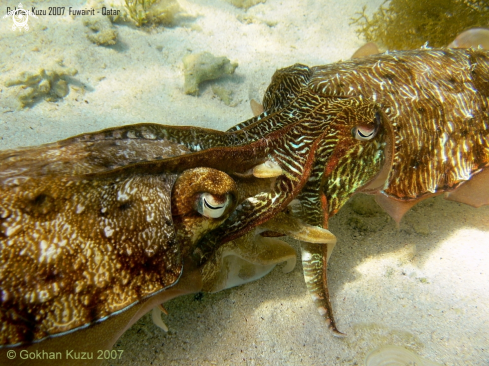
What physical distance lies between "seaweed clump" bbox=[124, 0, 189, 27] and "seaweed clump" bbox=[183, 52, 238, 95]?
6.13ft

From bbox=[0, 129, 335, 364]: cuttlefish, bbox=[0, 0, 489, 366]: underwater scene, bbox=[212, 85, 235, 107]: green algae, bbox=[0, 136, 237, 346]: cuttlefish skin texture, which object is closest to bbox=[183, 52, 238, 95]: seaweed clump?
bbox=[212, 85, 235, 107]: green algae

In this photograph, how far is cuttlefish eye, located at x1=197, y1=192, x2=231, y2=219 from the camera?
1.90m

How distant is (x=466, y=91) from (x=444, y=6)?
3435 millimetres

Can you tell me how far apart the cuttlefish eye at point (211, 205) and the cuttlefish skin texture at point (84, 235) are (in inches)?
1.0

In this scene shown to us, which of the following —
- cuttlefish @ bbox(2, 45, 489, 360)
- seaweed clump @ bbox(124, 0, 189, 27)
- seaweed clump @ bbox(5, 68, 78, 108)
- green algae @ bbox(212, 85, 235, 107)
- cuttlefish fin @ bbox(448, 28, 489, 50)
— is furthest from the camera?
seaweed clump @ bbox(124, 0, 189, 27)

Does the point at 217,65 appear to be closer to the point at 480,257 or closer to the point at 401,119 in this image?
the point at 401,119

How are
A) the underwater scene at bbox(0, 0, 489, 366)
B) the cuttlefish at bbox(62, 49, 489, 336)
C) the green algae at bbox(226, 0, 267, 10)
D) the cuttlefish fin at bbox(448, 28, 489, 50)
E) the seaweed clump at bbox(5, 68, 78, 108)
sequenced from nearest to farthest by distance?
the underwater scene at bbox(0, 0, 489, 366), the cuttlefish at bbox(62, 49, 489, 336), the cuttlefish fin at bbox(448, 28, 489, 50), the seaweed clump at bbox(5, 68, 78, 108), the green algae at bbox(226, 0, 267, 10)

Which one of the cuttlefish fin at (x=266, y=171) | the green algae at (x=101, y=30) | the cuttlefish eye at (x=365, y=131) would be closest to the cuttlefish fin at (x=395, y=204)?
the cuttlefish eye at (x=365, y=131)

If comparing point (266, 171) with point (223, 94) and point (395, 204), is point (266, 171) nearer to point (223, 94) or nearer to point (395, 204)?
point (395, 204)

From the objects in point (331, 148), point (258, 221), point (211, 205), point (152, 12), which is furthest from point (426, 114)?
point (152, 12)

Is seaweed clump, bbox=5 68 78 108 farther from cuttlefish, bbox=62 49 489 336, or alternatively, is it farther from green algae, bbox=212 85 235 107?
cuttlefish, bbox=62 49 489 336


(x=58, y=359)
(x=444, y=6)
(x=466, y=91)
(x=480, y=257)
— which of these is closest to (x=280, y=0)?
(x=444, y=6)

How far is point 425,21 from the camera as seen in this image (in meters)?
5.71

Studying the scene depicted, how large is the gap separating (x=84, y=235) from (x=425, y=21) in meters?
6.79
